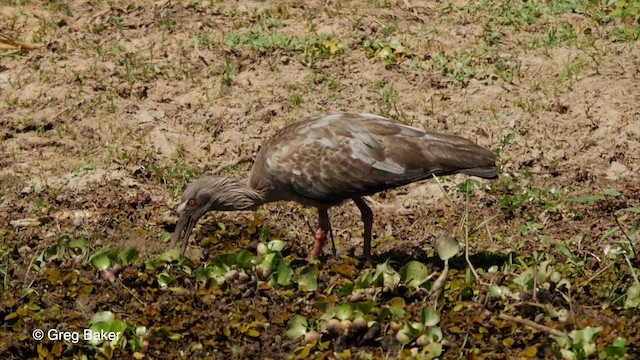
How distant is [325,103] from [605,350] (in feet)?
14.6

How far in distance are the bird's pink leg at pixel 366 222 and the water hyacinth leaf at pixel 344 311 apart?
127 centimetres

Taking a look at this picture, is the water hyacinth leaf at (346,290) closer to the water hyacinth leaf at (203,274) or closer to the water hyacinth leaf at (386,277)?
the water hyacinth leaf at (386,277)

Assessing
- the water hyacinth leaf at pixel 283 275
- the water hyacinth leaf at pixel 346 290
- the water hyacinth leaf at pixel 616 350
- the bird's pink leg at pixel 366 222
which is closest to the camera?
the water hyacinth leaf at pixel 616 350

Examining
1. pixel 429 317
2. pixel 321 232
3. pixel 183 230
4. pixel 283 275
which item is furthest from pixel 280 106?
pixel 429 317

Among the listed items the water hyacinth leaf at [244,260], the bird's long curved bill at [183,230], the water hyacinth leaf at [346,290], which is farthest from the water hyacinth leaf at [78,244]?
the water hyacinth leaf at [346,290]

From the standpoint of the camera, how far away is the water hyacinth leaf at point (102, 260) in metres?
7.76

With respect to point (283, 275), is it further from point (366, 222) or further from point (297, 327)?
point (366, 222)

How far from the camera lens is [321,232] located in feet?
27.7

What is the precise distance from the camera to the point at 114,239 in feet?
28.6

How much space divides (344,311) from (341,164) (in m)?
1.41

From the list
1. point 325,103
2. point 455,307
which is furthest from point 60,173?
point 455,307

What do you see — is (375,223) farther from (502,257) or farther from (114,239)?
(114,239)

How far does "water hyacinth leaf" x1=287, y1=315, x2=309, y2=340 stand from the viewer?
23.2ft

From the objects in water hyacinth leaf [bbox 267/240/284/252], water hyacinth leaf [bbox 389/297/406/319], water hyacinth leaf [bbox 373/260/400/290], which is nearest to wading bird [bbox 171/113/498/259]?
water hyacinth leaf [bbox 267/240/284/252]
